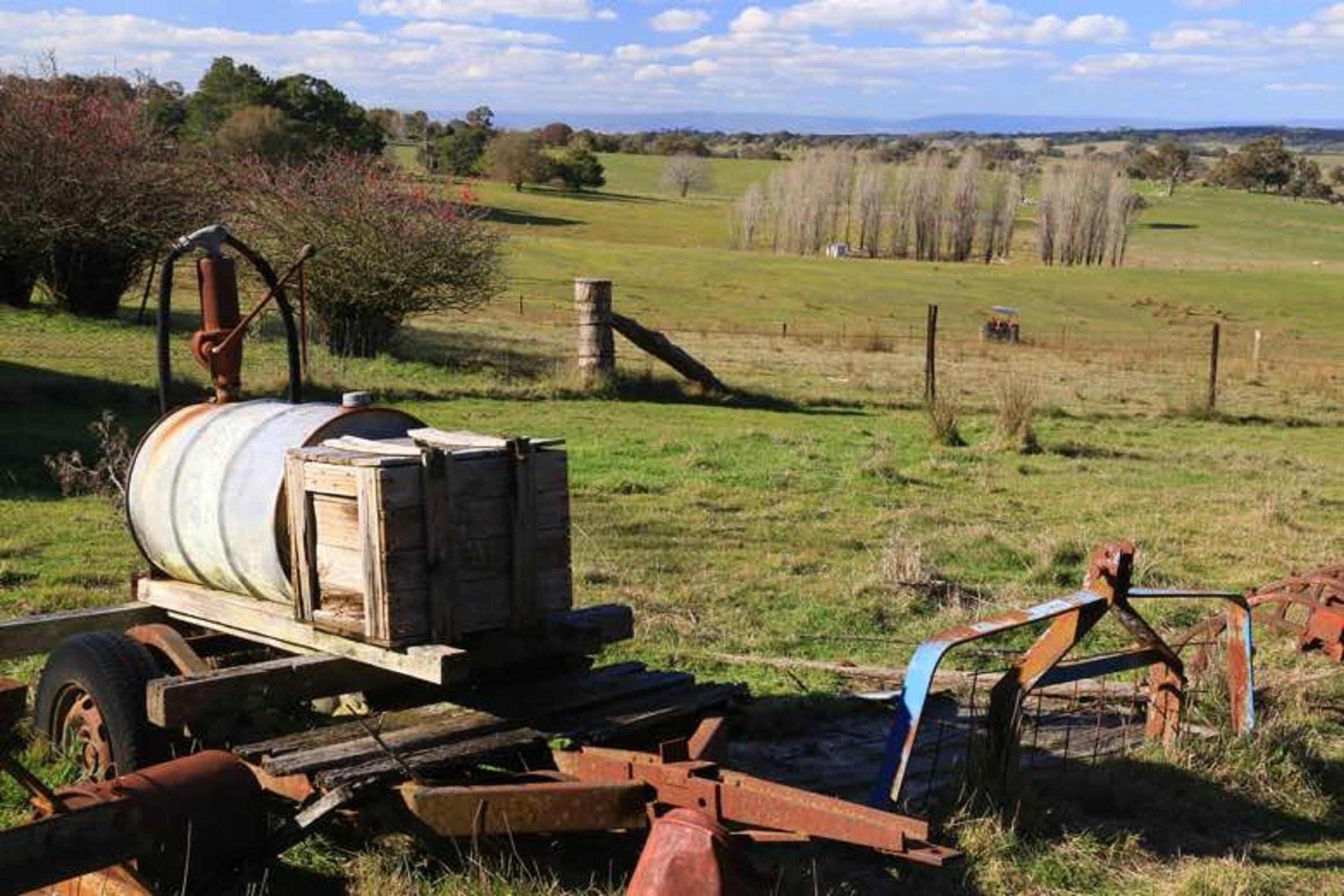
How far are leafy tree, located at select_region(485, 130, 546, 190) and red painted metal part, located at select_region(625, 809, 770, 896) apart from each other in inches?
4119

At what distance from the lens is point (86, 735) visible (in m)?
5.46

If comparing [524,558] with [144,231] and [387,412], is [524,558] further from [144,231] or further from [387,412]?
[144,231]

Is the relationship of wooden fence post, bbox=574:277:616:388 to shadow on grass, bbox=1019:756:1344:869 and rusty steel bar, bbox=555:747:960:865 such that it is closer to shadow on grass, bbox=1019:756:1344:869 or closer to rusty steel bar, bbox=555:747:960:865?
shadow on grass, bbox=1019:756:1344:869

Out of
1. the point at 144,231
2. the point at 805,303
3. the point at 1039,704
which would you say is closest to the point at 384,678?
the point at 1039,704

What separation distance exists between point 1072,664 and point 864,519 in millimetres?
5935

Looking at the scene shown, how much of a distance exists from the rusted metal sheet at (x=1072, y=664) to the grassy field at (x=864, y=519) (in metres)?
0.29

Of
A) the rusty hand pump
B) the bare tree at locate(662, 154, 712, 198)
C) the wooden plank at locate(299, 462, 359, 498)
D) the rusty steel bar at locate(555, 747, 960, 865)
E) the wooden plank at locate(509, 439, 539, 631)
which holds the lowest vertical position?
the rusty steel bar at locate(555, 747, 960, 865)

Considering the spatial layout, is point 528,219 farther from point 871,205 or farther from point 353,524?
point 353,524

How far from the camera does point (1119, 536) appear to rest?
11383 mm

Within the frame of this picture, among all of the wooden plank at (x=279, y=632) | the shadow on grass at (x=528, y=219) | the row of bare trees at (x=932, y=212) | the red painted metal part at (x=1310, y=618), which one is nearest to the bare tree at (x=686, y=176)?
the row of bare trees at (x=932, y=212)

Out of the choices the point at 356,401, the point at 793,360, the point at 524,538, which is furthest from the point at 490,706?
the point at 793,360

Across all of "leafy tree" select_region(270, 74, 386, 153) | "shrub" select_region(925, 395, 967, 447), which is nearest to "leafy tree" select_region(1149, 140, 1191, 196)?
"leafy tree" select_region(270, 74, 386, 153)

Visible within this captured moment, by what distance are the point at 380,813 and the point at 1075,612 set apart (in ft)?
9.01

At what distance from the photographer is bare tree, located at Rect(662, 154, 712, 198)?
133 meters
